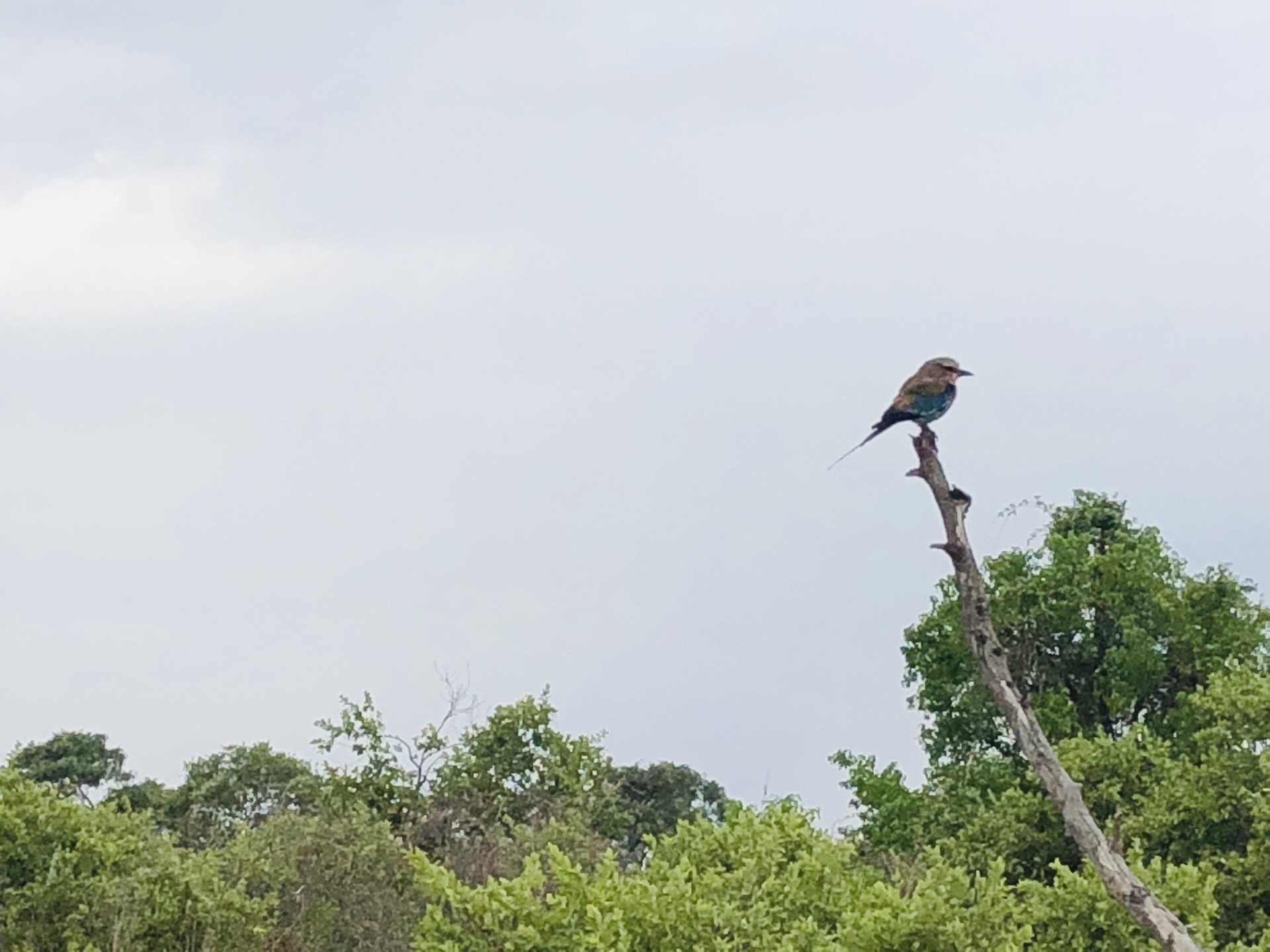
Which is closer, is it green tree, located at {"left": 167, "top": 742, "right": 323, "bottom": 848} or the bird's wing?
the bird's wing

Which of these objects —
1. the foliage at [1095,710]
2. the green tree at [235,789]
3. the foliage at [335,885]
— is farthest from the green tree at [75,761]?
the foliage at [1095,710]

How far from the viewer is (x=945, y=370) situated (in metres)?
11.1

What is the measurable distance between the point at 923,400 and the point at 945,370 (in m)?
0.46

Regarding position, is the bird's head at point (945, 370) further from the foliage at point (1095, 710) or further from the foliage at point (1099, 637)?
the foliage at point (1099, 637)

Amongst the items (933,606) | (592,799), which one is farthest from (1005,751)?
(592,799)

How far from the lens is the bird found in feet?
35.3

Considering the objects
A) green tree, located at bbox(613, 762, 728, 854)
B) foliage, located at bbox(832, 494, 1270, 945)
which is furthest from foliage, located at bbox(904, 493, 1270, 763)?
green tree, located at bbox(613, 762, 728, 854)

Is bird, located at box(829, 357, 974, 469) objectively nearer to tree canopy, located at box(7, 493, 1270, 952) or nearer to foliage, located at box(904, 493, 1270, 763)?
tree canopy, located at box(7, 493, 1270, 952)

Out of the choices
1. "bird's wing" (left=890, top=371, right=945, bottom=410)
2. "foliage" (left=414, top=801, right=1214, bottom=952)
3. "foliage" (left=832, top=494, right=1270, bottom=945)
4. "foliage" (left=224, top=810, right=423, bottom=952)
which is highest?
"foliage" (left=832, top=494, right=1270, bottom=945)

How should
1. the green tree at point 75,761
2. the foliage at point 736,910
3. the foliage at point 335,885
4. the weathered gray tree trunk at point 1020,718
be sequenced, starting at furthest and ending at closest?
the green tree at point 75,761 < the foliage at point 335,885 < the foliage at point 736,910 < the weathered gray tree trunk at point 1020,718

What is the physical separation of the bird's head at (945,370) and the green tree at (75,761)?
38408 millimetres

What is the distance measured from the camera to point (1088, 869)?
16.7 m

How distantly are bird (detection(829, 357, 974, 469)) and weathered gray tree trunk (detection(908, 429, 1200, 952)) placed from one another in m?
0.95

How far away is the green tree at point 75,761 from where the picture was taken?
45406mm
